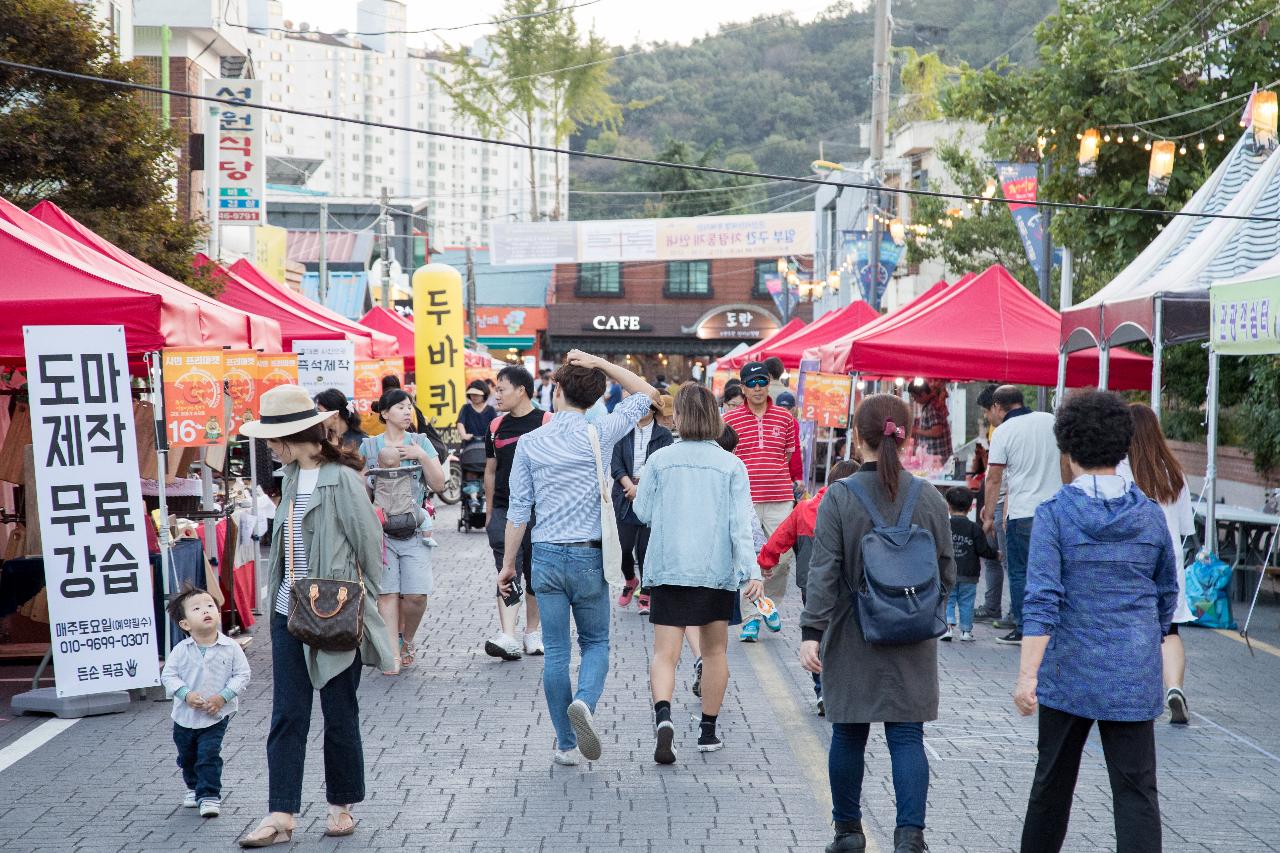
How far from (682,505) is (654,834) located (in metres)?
1.71

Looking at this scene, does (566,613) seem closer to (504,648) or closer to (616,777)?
(616,777)

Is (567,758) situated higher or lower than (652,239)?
lower

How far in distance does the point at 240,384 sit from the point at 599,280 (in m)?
46.8

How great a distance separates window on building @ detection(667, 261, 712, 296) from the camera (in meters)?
56.3

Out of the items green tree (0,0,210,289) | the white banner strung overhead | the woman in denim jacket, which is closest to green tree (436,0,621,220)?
the white banner strung overhead

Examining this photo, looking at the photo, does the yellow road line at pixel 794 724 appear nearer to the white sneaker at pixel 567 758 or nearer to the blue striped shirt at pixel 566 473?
the white sneaker at pixel 567 758

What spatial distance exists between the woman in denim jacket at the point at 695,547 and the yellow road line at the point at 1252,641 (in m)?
4.89

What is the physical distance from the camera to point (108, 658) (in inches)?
308

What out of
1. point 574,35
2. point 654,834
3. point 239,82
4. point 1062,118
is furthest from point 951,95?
point 574,35

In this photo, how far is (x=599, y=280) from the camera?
57.0m

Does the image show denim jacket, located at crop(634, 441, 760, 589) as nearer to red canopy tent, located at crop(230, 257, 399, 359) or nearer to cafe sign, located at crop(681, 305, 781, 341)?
red canopy tent, located at crop(230, 257, 399, 359)

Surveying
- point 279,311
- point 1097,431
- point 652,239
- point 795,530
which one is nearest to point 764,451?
point 795,530

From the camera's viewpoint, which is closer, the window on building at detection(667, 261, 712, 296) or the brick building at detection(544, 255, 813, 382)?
the brick building at detection(544, 255, 813, 382)

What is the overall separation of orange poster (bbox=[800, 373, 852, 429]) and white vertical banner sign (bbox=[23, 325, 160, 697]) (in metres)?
10.3
